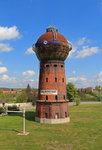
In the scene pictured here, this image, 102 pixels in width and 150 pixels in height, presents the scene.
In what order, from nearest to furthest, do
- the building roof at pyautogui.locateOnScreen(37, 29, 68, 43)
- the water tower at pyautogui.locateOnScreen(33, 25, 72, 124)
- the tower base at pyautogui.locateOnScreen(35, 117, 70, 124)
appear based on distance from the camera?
the tower base at pyautogui.locateOnScreen(35, 117, 70, 124) < the water tower at pyautogui.locateOnScreen(33, 25, 72, 124) < the building roof at pyautogui.locateOnScreen(37, 29, 68, 43)

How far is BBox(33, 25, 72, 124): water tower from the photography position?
31267mm

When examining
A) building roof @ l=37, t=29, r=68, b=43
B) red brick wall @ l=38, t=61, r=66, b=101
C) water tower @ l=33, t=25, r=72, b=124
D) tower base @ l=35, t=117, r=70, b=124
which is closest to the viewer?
tower base @ l=35, t=117, r=70, b=124

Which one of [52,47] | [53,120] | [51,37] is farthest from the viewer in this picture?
[51,37]

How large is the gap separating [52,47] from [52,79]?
6.69 m

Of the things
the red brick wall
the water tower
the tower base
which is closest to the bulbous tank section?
the water tower

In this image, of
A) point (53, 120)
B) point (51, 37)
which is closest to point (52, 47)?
point (51, 37)

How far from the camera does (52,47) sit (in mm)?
31703

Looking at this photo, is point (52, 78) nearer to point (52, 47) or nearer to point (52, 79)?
point (52, 79)

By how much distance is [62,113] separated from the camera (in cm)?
3155

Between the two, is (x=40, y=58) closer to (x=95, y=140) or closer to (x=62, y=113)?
(x=62, y=113)

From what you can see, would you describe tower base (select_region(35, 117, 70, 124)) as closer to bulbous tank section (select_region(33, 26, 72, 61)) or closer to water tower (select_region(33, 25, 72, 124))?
water tower (select_region(33, 25, 72, 124))

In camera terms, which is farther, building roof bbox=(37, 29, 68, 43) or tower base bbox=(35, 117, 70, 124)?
building roof bbox=(37, 29, 68, 43)

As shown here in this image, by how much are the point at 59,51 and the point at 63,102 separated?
10.7m

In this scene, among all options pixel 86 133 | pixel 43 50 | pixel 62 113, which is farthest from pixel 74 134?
pixel 43 50
